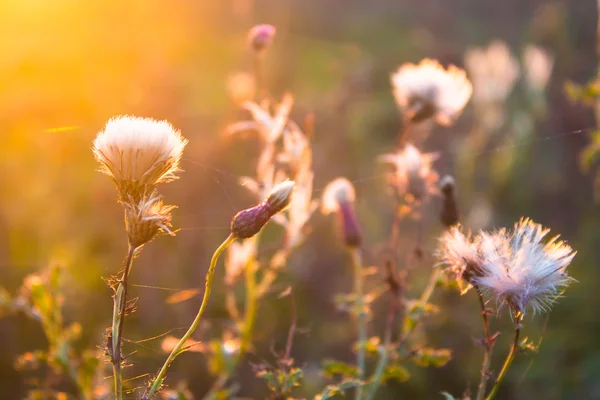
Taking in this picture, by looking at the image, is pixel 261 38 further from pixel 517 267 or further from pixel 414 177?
pixel 517 267

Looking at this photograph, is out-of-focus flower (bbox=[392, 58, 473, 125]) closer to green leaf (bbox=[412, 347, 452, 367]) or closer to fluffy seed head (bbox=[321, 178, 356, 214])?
→ fluffy seed head (bbox=[321, 178, 356, 214])

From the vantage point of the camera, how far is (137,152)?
70cm

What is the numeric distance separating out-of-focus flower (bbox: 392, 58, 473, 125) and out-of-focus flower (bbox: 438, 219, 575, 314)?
610mm

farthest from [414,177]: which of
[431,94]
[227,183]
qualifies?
[227,183]

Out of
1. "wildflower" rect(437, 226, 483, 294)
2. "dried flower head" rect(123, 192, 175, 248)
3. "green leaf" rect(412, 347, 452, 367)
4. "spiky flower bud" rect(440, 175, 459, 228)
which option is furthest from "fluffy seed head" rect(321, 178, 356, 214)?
"dried flower head" rect(123, 192, 175, 248)

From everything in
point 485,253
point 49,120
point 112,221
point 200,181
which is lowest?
point 485,253

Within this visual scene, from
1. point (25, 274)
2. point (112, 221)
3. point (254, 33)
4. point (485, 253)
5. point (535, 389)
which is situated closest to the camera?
point (485, 253)

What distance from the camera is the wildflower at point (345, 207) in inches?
49.5

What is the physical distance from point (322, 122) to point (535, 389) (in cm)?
253

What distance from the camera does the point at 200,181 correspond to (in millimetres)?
3402

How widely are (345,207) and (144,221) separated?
0.69 m

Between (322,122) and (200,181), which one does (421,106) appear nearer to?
(200,181)

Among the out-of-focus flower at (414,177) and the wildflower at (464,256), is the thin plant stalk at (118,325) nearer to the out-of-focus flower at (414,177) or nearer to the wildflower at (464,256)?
the wildflower at (464,256)

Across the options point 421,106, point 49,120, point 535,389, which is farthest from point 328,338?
point 49,120
